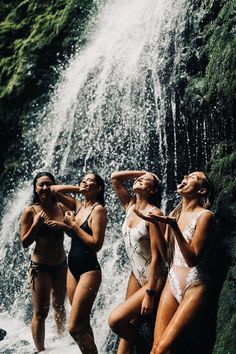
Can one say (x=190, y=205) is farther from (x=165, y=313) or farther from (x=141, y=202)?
(x=165, y=313)

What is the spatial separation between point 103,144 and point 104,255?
1995 mm

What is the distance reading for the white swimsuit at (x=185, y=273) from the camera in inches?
188

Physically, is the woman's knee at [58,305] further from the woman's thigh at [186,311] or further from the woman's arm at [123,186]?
the woman's thigh at [186,311]

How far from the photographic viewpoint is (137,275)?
5.39 meters

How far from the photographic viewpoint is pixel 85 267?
225 inches

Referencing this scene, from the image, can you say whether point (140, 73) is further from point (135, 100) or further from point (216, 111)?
point (216, 111)

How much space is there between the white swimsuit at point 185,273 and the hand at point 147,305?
27cm

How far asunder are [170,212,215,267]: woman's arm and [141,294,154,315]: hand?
578mm

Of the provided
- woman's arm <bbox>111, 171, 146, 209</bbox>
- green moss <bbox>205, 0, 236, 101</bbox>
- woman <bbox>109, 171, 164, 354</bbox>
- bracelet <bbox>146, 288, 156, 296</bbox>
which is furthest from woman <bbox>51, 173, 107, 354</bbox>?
green moss <bbox>205, 0, 236, 101</bbox>

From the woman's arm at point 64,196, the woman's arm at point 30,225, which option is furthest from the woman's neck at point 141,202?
the woman's arm at point 30,225

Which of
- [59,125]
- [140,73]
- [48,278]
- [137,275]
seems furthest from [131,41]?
[137,275]

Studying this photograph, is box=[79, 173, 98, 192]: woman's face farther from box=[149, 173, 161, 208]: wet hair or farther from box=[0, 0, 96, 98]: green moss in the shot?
box=[0, 0, 96, 98]: green moss

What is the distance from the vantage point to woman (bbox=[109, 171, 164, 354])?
5117mm

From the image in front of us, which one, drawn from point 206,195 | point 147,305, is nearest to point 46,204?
point 147,305
